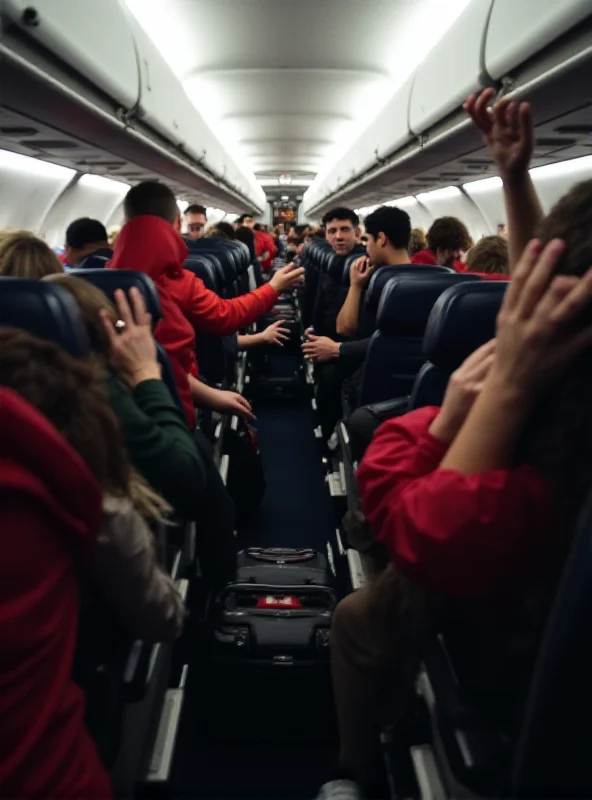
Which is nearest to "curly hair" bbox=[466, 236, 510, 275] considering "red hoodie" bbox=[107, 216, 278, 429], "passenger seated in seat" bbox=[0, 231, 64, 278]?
"red hoodie" bbox=[107, 216, 278, 429]

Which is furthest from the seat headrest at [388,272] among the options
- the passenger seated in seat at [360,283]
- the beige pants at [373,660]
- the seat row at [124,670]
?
the beige pants at [373,660]

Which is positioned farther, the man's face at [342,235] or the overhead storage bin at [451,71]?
the man's face at [342,235]

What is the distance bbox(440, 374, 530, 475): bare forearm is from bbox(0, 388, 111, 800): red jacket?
57cm

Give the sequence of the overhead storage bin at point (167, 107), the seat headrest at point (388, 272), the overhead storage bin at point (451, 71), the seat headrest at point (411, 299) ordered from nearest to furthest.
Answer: the seat headrest at point (411, 299), the seat headrest at point (388, 272), the overhead storage bin at point (451, 71), the overhead storage bin at point (167, 107)

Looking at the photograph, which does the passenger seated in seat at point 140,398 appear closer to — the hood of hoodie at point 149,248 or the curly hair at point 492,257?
the hood of hoodie at point 149,248

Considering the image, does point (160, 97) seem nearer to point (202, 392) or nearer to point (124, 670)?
point (202, 392)

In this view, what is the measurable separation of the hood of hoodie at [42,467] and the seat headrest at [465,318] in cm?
138

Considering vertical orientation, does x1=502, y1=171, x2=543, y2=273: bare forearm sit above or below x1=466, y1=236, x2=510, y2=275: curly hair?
above

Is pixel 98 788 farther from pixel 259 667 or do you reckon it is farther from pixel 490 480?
pixel 259 667

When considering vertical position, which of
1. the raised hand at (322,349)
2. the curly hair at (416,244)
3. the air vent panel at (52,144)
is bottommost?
the raised hand at (322,349)

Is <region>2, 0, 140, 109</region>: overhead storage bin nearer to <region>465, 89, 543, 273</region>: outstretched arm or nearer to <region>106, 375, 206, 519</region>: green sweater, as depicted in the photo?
<region>106, 375, 206, 519</region>: green sweater

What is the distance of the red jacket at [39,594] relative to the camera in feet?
2.97

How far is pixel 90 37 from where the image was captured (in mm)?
3355

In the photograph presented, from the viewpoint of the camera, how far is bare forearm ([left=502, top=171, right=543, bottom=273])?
1505 mm
